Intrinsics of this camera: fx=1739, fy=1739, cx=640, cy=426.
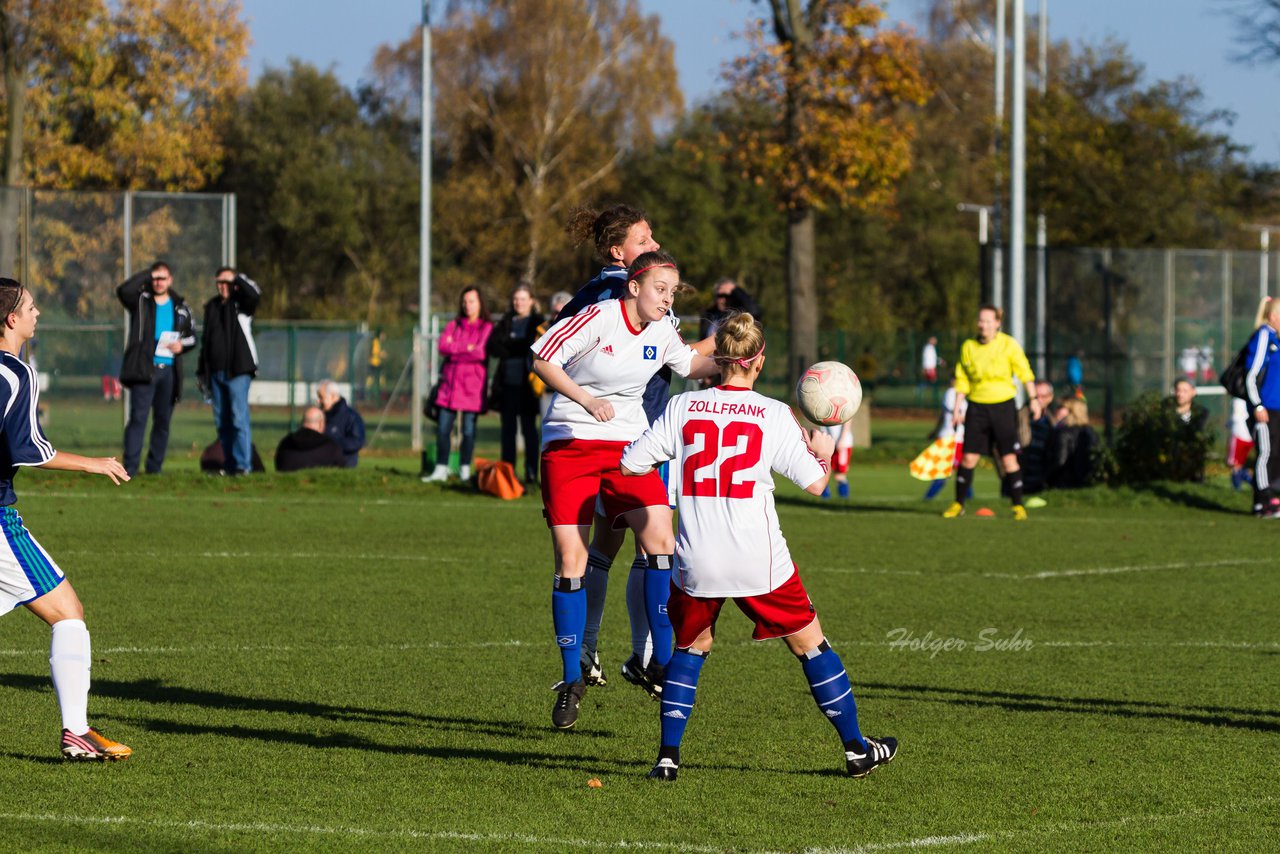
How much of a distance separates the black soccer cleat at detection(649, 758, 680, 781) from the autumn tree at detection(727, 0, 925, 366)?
24.6m

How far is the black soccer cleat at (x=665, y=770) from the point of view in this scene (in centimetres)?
611

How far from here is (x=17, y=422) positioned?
614cm

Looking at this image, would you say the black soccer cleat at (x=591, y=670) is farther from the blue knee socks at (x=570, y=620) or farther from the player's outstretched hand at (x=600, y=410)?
the player's outstretched hand at (x=600, y=410)

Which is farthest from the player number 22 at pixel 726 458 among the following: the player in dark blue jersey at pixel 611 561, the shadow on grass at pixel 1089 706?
the shadow on grass at pixel 1089 706

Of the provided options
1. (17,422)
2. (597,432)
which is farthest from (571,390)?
(17,422)

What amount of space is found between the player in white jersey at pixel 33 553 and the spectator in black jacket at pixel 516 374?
422 inches

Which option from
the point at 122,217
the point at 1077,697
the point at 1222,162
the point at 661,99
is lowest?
the point at 1077,697

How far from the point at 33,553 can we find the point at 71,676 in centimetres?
47

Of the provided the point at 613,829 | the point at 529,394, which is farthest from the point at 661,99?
the point at 613,829

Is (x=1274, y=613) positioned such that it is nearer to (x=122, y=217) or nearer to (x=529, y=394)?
(x=529, y=394)

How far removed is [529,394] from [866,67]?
14507 millimetres

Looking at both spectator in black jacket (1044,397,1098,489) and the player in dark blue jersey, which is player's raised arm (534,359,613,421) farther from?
spectator in black jacket (1044,397,1098,489)

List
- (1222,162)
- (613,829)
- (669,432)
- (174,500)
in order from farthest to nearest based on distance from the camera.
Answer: (1222,162) → (174,500) → (669,432) → (613,829)

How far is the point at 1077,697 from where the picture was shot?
7875 millimetres
